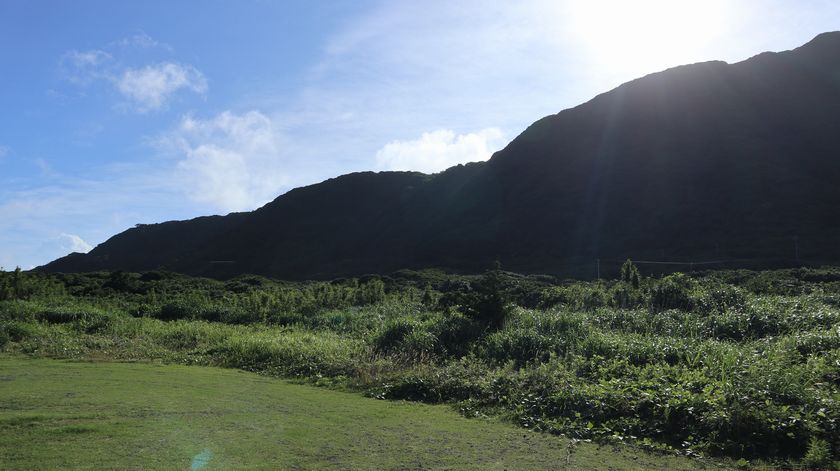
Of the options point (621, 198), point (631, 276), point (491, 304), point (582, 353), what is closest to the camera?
point (582, 353)

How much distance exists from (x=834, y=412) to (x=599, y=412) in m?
3.01

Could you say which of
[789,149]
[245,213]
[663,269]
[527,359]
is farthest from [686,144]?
[245,213]

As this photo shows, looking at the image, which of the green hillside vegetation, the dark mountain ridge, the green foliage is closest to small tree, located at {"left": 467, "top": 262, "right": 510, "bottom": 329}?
the green hillside vegetation

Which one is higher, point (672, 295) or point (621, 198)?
point (621, 198)

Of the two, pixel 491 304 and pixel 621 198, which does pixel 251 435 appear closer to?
pixel 491 304

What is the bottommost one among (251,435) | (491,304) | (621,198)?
(251,435)

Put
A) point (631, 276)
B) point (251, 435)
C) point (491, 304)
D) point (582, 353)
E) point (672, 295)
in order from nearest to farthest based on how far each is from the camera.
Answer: point (251, 435) → point (582, 353) → point (491, 304) → point (672, 295) → point (631, 276)

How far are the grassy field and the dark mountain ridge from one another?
4940 cm

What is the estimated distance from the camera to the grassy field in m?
6.55

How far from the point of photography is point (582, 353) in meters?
13.0

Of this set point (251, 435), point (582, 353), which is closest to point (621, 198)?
point (582, 353)

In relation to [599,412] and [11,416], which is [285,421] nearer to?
[11,416]

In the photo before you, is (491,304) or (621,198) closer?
(491,304)

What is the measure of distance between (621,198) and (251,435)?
72.3 meters
